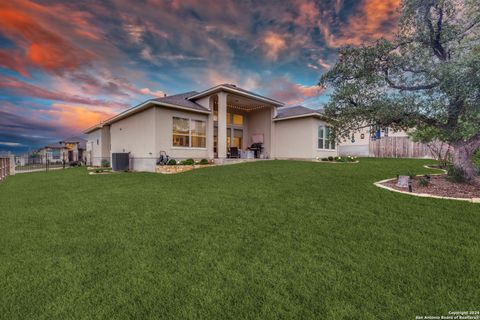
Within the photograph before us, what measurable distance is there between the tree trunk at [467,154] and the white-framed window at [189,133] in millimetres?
12160

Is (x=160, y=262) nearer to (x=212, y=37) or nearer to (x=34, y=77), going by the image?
(x=212, y=37)

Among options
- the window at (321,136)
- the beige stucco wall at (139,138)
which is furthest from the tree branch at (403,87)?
the beige stucco wall at (139,138)

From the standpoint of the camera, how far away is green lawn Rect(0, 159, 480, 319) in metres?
1.85

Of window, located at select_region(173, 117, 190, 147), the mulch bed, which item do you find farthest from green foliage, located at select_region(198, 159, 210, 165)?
the mulch bed

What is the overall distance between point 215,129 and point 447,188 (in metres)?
13.2

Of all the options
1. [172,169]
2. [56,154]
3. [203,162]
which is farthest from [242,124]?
[56,154]

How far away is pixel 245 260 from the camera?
262 centimetres

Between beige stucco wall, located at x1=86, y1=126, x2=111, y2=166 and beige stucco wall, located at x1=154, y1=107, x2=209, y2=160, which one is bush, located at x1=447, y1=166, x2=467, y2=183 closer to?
beige stucco wall, located at x1=154, y1=107, x2=209, y2=160

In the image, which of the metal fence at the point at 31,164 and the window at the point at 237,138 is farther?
the metal fence at the point at 31,164

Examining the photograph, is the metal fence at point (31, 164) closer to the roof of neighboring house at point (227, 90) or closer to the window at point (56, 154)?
the window at point (56, 154)

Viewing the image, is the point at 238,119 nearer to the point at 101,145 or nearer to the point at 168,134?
the point at 168,134

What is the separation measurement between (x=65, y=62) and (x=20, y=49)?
1717mm

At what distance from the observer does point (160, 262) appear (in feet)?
8.54

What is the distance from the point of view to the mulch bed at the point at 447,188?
5029mm
